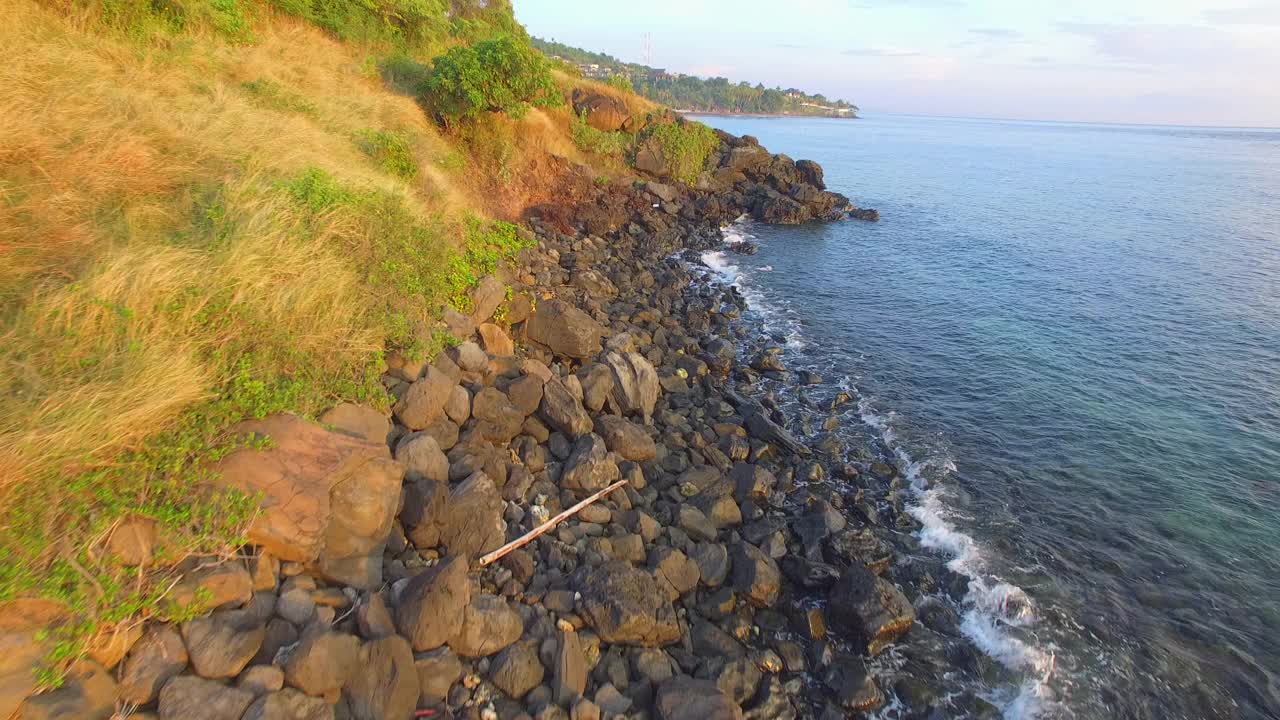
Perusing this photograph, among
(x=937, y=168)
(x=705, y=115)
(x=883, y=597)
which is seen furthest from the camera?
(x=705, y=115)

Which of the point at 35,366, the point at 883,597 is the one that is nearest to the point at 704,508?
the point at 883,597

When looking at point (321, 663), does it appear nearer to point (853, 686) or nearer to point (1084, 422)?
point (853, 686)

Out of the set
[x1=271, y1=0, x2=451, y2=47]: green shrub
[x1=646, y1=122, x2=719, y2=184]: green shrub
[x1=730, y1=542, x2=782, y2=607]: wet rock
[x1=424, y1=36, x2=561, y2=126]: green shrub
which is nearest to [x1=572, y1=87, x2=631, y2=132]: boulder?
[x1=646, y1=122, x2=719, y2=184]: green shrub

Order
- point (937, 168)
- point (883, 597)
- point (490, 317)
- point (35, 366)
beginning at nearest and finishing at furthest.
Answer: point (35, 366) < point (883, 597) < point (490, 317) < point (937, 168)

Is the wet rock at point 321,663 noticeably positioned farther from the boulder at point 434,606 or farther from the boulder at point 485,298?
the boulder at point 485,298

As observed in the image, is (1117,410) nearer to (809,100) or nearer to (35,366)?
(35,366)

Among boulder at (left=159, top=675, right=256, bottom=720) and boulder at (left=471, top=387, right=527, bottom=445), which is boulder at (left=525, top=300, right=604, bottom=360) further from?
boulder at (left=159, top=675, right=256, bottom=720)
